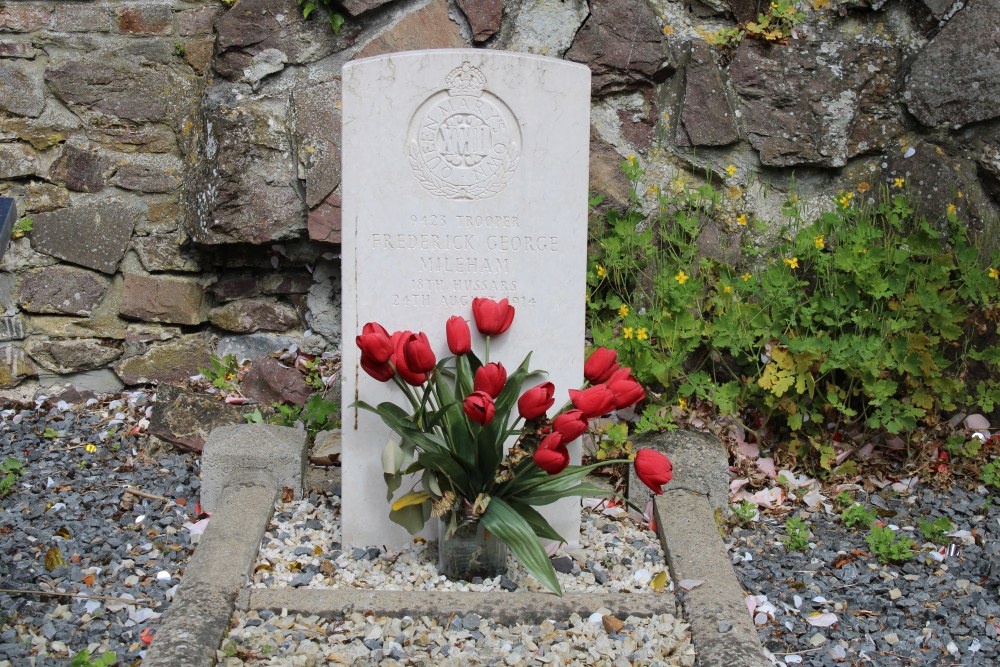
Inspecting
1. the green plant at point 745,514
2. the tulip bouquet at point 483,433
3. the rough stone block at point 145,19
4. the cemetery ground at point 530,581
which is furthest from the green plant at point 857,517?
the rough stone block at point 145,19

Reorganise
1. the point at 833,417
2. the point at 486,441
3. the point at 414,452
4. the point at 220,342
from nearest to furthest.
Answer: the point at 486,441, the point at 414,452, the point at 833,417, the point at 220,342

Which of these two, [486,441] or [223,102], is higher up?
[223,102]

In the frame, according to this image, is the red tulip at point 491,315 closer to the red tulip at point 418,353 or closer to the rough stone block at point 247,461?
the red tulip at point 418,353

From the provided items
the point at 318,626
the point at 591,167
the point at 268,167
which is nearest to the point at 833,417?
the point at 591,167

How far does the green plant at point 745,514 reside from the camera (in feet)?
9.65

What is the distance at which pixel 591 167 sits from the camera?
3615 mm

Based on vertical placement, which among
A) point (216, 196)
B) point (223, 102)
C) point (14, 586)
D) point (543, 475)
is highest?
point (223, 102)

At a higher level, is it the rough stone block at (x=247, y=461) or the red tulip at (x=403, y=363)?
the red tulip at (x=403, y=363)

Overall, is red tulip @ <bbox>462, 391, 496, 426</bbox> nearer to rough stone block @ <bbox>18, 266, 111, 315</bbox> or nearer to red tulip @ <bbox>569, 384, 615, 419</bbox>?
red tulip @ <bbox>569, 384, 615, 419</bbox>

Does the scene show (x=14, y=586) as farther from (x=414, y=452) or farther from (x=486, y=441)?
(x=486, y=441)

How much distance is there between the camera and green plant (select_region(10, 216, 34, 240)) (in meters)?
3.75

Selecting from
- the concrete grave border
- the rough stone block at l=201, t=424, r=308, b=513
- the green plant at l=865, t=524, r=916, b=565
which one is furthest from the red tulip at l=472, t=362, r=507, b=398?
the green plant at l=865, t=524, r=916, b=565

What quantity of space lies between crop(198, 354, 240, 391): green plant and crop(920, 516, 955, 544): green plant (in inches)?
95.7

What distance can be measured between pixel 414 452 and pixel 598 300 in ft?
3.71
